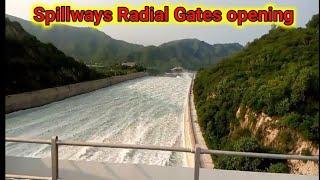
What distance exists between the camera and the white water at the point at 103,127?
25.4 m

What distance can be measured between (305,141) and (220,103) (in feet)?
31.3

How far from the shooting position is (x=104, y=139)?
31.2 metres

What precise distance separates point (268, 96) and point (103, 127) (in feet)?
64.4

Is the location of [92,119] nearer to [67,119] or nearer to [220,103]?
[67,119]

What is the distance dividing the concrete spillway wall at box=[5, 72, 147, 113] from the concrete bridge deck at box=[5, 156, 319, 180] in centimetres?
2953

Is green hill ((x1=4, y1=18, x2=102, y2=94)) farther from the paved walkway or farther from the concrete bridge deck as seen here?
the concrete bridge deck

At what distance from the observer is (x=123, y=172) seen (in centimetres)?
625

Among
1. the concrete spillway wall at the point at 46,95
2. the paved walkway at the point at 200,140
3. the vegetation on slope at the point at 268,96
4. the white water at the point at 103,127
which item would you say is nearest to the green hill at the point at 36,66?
the concrete spillway wall at the point at 46,95

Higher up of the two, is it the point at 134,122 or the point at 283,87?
the point at 283,87

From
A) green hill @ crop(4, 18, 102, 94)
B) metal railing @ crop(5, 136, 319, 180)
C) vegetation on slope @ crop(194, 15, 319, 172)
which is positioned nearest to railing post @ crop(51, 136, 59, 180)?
metal railing @ crop(5, 136, 319, 180)

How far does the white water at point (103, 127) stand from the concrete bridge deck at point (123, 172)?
693 inches

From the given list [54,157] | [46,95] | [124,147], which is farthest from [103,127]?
[124,147]

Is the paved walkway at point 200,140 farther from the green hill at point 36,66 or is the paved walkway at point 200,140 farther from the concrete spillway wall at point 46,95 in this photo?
the green hill at point 36,66

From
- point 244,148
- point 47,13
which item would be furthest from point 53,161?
point 244,148
